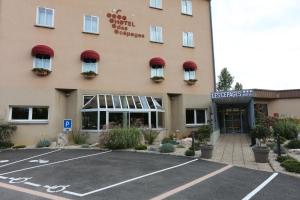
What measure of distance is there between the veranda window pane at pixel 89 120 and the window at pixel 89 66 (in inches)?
141

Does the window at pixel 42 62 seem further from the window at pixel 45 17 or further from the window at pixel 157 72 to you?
the window at pixel 157 72

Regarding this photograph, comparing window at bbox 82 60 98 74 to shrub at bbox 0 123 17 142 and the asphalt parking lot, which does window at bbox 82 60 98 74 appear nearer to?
shrub at bbox 0 123 17 142

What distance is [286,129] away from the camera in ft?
64.3

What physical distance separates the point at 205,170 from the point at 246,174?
1.55m


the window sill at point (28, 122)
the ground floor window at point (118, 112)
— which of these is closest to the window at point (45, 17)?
the ground floor window at point (118, 112)

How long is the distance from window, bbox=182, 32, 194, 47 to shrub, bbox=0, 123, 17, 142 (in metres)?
16.3

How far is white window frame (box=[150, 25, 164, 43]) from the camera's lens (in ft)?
76.0

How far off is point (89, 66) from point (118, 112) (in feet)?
14.9

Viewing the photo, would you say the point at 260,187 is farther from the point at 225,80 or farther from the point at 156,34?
the point at 225,80

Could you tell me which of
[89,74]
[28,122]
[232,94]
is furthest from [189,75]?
[28,122]

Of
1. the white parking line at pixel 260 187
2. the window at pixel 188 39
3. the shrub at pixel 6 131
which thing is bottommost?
the white parking line at pixel 260 187

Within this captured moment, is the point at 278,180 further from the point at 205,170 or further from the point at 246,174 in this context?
the point at 205,170

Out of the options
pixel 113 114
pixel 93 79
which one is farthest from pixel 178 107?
pixel 93 79

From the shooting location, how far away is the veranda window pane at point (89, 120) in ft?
62.6
